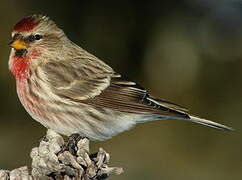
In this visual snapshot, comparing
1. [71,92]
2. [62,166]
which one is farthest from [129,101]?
[62,166]

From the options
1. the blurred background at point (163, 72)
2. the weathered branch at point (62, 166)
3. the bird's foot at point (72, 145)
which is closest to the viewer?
the weathered branch at point (62, 166)

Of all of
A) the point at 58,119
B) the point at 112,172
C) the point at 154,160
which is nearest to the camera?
the point at 112,172

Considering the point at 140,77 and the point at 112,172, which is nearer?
the point at 112,172

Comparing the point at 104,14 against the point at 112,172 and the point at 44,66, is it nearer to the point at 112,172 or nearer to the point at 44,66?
the point at 44,66

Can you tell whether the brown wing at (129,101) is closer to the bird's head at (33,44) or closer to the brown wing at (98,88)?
the brown wing at (98,88)

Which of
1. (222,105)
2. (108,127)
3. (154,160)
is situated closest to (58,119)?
(108,127)

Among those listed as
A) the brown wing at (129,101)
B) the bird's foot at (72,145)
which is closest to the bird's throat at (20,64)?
the brown wing at (129,101)
